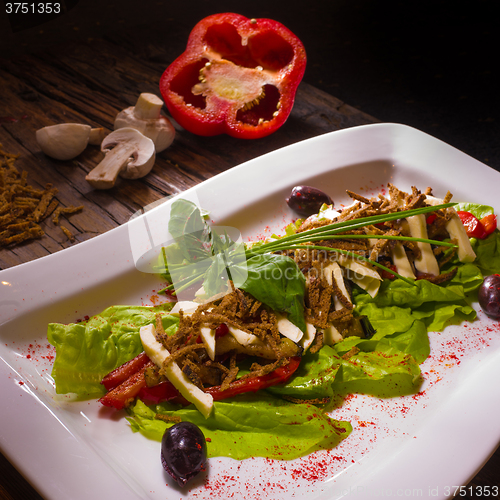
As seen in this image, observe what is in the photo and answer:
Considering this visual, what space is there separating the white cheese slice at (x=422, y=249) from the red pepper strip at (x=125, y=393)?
147 centimetres

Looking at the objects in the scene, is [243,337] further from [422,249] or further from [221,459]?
[422,249]

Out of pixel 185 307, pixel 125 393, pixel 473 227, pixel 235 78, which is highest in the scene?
pixel 235 78

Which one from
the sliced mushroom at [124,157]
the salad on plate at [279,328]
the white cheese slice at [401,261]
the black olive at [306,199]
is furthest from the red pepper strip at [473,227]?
the sliced mushroom at [124,157]

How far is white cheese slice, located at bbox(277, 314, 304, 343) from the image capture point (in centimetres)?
190

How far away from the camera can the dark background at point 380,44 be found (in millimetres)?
4141

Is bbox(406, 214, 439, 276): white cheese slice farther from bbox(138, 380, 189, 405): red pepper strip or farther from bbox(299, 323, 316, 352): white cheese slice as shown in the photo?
bbox(138, 380, 189, 405): red pepper strip

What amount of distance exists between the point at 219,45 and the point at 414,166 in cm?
175

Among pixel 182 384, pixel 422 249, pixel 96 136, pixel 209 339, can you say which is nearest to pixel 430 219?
pixel 422 249

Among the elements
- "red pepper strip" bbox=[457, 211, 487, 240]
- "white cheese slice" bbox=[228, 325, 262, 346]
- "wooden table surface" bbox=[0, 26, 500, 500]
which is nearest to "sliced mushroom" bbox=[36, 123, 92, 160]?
"wooden table surface" bbox=[0, 26, 500, 500]

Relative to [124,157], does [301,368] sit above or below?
below

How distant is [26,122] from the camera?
127 inches

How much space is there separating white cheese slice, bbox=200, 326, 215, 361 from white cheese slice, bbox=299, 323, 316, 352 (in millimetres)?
388

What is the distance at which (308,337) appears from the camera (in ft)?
6.51

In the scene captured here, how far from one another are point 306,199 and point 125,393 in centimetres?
147
